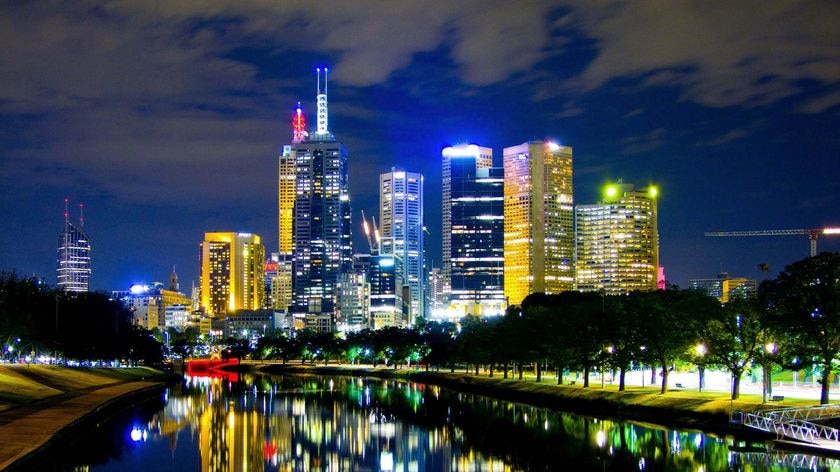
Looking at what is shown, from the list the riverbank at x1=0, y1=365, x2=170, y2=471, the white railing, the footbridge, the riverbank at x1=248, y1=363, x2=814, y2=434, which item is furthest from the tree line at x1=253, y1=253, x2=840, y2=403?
the riverbank at x1=0, y1=365, x2=170, y2=471

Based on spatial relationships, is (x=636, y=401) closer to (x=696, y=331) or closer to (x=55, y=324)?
(x=696, y=331)

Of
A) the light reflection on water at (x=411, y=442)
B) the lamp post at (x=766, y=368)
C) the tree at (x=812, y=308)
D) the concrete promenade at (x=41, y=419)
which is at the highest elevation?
the tree at (x=812, y=308)

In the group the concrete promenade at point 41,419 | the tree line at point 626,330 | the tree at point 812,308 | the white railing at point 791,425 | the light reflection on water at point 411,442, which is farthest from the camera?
the tree line at point 626,330

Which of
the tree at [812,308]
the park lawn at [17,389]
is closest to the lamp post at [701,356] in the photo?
the tree at [812,308]

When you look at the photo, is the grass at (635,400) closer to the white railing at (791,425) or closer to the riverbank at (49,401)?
the white railing at (791,425)

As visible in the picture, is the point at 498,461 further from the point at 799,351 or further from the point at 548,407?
the point at 548,407

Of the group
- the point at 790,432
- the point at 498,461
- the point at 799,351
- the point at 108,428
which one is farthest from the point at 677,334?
the point at 108,428

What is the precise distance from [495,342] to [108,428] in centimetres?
6388

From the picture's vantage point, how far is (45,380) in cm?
9356

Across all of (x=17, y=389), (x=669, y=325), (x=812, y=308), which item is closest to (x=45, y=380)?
(x=17, y=389)

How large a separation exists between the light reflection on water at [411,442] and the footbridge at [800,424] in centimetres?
224

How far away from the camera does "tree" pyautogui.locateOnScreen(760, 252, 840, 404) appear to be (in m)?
63.6

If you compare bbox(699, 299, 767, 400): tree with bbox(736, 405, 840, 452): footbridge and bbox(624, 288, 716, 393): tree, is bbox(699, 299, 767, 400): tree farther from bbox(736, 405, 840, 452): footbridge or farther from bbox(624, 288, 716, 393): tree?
bbox(736, 405, 840, 452): footbridge

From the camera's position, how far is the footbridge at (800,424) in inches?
2120
